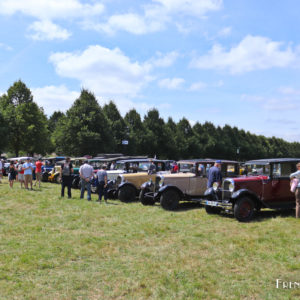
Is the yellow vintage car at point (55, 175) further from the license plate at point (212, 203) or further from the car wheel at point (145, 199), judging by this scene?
the license plate at point (212, 203)

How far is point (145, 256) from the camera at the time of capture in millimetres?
5969

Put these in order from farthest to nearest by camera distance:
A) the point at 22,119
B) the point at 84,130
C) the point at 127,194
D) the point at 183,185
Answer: the point at 84,130
the point at 22,119
the point at 127,194
the point at 183,185

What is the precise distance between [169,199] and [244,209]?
2.82 meters

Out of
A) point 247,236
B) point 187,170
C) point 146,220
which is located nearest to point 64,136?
point 187,170

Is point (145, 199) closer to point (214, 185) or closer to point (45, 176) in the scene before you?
point (214, 185)

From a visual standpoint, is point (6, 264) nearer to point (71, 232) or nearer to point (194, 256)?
point (71, 232)

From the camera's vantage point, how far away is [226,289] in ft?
14.7

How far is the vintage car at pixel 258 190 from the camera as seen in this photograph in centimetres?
943

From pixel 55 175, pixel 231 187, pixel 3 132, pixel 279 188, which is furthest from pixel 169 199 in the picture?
pixel 3 132

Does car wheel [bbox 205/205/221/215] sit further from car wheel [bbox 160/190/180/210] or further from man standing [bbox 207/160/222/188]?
car wheel [bbox 160/190/180/210]

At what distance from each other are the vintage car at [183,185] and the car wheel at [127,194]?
3.63ft

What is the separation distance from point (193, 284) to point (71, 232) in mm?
4014

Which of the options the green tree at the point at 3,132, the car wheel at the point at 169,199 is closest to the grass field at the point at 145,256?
the car wheel at the point at 169,199

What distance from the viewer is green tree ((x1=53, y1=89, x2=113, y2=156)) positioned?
37094 mm
